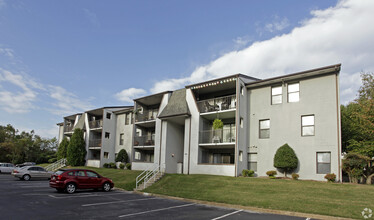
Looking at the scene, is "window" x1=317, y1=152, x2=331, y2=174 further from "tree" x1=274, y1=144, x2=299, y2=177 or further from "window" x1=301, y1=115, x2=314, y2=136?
"window" x1=301, y1=115, x2=314, y2=136

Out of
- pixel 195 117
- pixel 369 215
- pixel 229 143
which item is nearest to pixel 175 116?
pixel 195 117

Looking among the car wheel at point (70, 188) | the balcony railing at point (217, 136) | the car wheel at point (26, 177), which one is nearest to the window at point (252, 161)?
the balcony railing at point (217, 136)

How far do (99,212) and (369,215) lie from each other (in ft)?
33.7

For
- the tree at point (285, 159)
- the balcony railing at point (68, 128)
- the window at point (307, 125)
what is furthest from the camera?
the balcony railing at point (68, 128)

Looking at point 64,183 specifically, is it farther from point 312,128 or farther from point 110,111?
point 110,111

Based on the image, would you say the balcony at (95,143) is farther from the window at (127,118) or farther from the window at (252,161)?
the window at (252,161)

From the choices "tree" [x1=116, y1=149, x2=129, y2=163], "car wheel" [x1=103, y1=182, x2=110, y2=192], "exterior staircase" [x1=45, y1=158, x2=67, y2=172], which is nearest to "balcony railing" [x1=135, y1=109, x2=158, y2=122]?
"tree" [x1=116, y1=149, x2=129, y2=163]

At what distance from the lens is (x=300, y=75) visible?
19.7 meters

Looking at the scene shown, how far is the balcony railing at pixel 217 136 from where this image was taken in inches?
875

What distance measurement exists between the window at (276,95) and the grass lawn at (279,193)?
659 cm

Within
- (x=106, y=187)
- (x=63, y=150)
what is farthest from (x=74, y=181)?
(x=63, y=150)

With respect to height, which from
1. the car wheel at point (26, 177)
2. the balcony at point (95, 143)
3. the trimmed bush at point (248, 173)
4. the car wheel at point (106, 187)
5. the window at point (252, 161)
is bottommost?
the car wheel at point (26, 177)

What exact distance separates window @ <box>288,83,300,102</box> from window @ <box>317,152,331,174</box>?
4.30 metres

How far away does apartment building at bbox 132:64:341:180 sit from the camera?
726 inches
